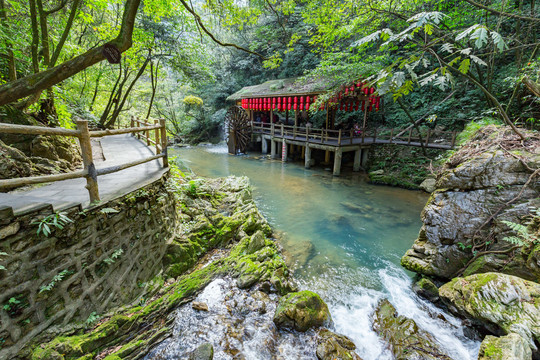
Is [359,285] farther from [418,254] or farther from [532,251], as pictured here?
[532,251]

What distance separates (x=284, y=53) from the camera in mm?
9219

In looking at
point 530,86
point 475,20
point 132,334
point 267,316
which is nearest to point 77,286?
point 132,334

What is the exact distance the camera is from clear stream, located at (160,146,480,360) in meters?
3.92

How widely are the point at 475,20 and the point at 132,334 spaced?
15.7 m

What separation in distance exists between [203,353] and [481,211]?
521 centimetres

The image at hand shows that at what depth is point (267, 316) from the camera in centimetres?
375

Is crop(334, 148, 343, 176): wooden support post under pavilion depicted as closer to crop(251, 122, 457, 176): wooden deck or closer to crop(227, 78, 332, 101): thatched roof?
crop(251, 122, 457, 176): wooden deck

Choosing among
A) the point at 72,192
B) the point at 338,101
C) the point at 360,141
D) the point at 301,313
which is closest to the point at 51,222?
the point at 72,192

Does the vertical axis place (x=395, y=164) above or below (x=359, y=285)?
above

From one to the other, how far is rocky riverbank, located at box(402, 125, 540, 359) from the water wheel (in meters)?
14.6

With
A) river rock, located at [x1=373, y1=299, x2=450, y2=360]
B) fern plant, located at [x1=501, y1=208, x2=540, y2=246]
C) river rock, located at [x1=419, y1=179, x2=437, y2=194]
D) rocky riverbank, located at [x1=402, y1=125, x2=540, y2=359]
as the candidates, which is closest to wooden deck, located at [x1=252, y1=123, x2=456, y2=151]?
river rock, located at [x1=419, y1=179, x2=437, y2=194]

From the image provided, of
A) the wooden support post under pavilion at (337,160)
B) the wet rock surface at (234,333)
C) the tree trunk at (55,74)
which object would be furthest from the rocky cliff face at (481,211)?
the wooden support post under pavilion at (337,160)

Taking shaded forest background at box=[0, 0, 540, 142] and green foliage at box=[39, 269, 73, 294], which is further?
shaded forest background at box=[0, 0, 540, 142]

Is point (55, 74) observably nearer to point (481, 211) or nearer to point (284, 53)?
point (481, 211)
